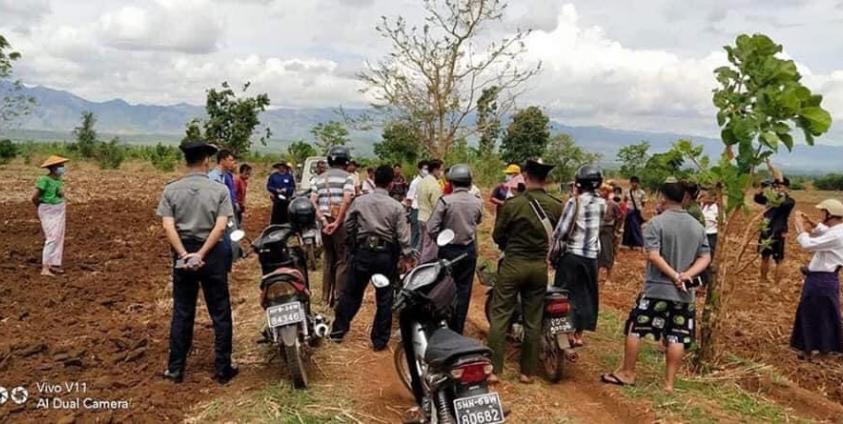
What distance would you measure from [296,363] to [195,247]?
3.71 ft

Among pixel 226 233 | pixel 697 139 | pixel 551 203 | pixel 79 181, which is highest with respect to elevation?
pixel 697 139

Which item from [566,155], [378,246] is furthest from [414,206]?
[566,155]

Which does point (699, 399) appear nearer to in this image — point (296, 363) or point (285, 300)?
point (296, 363)

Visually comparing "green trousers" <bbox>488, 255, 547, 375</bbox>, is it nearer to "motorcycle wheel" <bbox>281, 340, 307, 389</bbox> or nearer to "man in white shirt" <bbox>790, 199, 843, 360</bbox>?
"motorcycle wheel" <bbox>281, 340, 307, 389</bbox>

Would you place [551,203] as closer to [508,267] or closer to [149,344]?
[508,267]

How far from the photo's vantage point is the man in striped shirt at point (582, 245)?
6.07m

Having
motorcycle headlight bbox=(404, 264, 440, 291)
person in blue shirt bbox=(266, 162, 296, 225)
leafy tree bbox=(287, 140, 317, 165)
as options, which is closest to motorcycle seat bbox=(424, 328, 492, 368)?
motorcycle headlight bbox=(404, 264, 440, 291)

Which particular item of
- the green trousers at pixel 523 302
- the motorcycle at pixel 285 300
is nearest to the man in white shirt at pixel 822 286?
the green trousers at pixel 523 302

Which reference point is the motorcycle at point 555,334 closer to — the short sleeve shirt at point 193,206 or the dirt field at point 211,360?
the dirt field at point 211,360

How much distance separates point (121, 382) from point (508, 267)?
10.00 ft

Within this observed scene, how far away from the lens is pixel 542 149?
130 ft

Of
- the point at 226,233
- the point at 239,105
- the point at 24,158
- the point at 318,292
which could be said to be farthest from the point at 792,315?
the point at 24,158

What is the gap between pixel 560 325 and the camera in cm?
551

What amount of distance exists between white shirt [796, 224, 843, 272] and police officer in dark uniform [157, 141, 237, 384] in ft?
18.3
